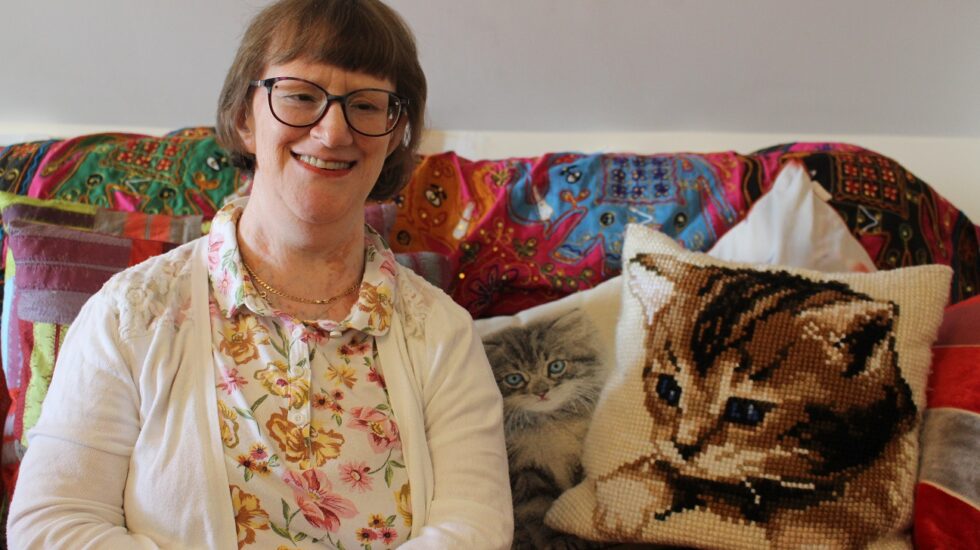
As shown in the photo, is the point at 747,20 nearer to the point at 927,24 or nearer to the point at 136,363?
the point at 927,24

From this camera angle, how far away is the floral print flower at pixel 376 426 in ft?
3.85

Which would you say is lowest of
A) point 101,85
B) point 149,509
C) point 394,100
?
point 149,509

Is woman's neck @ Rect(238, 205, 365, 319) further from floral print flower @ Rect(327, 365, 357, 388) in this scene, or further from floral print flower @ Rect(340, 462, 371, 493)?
floral print flower @ Rect(340, 462, 371, 493)

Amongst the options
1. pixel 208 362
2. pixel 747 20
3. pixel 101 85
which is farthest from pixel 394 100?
pixel 101 85

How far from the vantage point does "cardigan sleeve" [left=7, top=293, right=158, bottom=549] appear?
3.34 ft

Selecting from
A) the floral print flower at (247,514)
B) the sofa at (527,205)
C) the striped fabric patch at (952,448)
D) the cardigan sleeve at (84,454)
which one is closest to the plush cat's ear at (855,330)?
the striped fabric patch at (952,448)

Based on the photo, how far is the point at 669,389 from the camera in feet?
4.36

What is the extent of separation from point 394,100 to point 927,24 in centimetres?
122

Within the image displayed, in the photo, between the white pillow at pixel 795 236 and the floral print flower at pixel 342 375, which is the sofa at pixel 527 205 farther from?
the floral print flower at pixel 342 375

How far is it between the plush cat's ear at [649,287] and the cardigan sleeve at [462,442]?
29cm

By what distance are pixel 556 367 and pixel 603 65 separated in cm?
78

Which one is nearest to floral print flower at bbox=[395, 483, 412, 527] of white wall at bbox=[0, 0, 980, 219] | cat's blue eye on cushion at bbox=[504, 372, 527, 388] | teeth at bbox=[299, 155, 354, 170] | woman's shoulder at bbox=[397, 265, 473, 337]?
woman's shoulder at bbox=[397, 265, 473, 337]

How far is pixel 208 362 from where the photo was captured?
44.7 inches

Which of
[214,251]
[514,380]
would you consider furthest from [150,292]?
[514,380]
